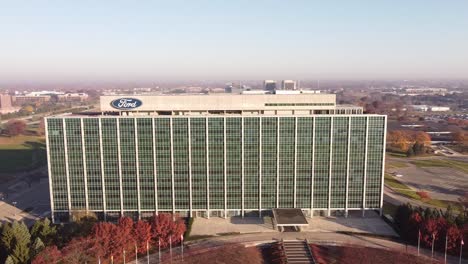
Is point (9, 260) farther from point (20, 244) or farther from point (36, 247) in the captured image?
point (36, 247)

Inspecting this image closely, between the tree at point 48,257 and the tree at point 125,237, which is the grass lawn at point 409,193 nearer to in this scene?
the tree at point 125,237

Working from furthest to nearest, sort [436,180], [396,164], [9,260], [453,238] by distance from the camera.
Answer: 1. [396,164]
2. [436,180]
3. [453,238]
4. [9,260]

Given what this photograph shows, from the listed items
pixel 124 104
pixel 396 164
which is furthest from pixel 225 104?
pixel 396 164

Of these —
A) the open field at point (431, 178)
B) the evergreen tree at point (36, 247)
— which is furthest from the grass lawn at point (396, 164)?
the evergreen tree at point (36, 247)

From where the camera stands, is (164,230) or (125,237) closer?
(125,237)

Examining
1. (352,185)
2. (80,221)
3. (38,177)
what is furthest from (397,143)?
(38,177)

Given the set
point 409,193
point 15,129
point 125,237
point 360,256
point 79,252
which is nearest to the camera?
point 79,252
